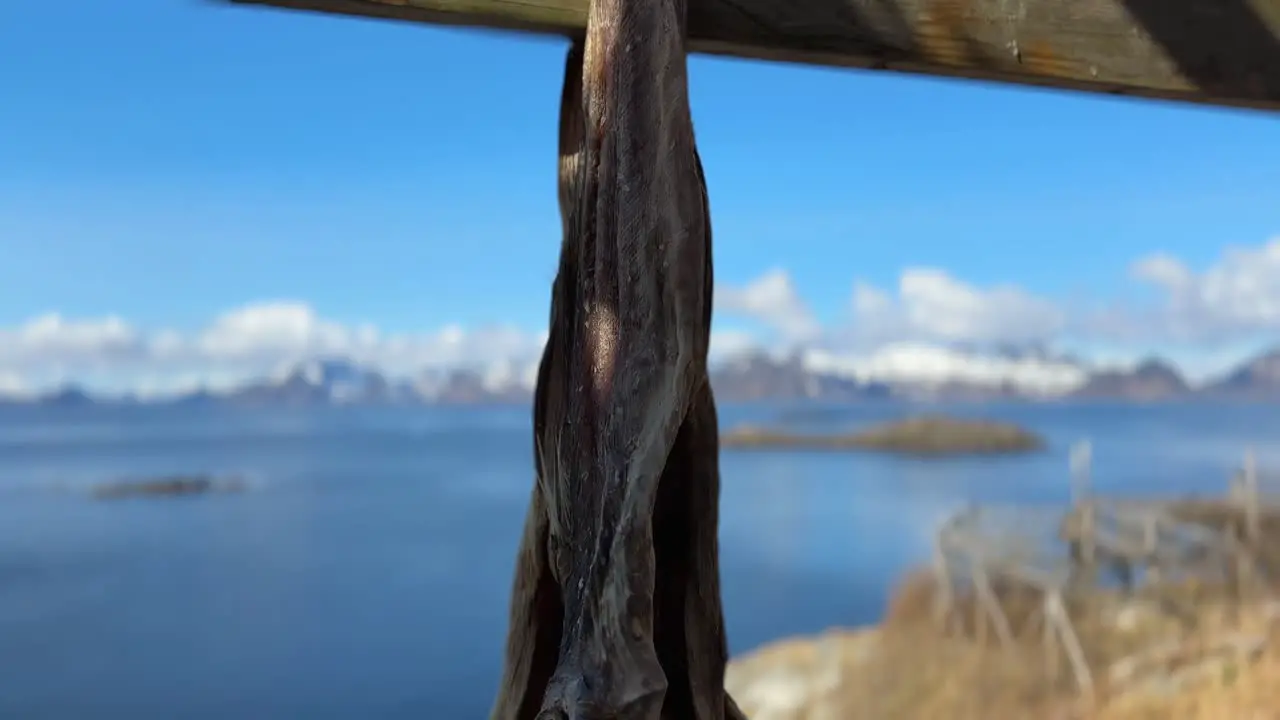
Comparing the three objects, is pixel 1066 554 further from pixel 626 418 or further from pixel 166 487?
pixel 166 487

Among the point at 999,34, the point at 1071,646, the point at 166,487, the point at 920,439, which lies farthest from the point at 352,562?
the point at 999,34

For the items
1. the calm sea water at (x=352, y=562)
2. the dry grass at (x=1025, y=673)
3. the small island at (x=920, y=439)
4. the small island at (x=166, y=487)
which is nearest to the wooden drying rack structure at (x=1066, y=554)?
the dry grass at (x=1025, y=673)

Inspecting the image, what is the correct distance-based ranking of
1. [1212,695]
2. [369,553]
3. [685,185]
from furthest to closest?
[369,553], [1212,695], [685,185]

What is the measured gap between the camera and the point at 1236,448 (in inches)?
1011

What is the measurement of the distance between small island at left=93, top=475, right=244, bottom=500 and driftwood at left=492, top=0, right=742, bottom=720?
25.2 m

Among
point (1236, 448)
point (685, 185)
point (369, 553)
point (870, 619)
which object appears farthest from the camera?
point (1236, 448)

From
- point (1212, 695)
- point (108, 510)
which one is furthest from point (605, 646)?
point (108, 510)

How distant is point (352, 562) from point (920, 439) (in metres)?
16.5

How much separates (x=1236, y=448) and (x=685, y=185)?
29.1 m

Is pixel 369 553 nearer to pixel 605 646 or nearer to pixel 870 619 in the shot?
pixel 870 619

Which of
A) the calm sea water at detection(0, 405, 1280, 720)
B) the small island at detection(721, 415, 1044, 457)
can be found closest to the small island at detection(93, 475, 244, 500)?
the calm sea water at detection(0, 405, 1280, 720)

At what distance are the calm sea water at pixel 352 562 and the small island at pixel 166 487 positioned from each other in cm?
48

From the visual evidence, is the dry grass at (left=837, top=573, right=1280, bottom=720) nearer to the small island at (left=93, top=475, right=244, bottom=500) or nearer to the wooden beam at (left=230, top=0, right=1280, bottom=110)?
the wooden beam at (left=230, top=0, right=1280, bottom=110)

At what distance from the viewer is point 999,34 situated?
1177mm
